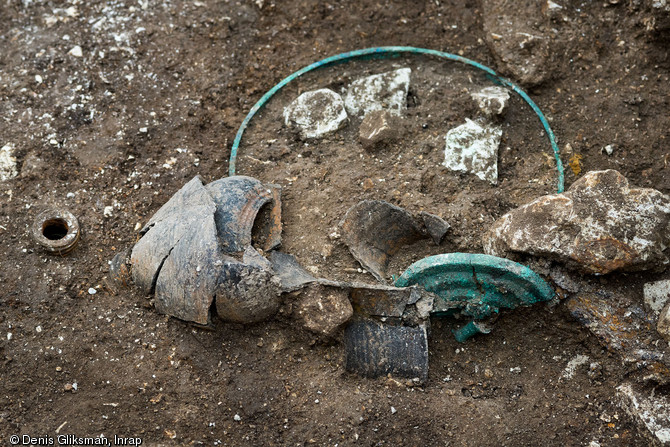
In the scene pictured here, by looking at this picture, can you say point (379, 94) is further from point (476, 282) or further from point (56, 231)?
point (56, 231)

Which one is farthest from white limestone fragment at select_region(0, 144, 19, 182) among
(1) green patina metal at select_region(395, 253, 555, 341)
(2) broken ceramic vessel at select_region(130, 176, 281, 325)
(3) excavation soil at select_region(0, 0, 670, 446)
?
(1) green patina metal at select_region(395, 253, 555, 341)

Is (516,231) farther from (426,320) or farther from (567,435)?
(567,435)

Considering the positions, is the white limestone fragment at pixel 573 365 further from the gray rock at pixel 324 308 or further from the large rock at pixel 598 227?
the gray rock at pixel 324 308

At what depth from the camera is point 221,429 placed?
348 centimetres

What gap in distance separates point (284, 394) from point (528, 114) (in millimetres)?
2642

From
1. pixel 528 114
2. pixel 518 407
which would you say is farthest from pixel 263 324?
pixel 528 114

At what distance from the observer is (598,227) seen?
3.48 m

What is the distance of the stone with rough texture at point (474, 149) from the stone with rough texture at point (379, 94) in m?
0.46

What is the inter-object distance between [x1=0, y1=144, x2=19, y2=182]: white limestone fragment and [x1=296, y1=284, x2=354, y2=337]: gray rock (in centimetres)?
229

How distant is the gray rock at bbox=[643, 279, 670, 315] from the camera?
356cm

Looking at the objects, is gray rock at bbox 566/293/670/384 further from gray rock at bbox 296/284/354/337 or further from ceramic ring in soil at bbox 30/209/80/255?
ceramic ring in soil at bbox 30/209/80/255

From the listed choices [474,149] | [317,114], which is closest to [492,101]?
[474,149]

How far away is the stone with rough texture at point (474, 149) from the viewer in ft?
14.1

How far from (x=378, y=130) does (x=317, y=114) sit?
1.64 ft
